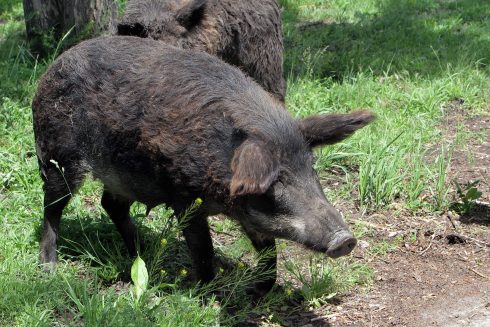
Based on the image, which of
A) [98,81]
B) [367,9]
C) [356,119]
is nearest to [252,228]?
[356,119]

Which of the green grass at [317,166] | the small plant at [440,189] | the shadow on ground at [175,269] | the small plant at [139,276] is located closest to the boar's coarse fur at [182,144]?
the shadow on ground at [175,269]

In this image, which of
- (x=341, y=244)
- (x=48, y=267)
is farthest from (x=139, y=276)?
(x=341, y=244)

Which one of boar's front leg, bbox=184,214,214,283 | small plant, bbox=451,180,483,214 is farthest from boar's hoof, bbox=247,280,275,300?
small plant, bbox=451,180,483,214

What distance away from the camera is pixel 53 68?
526cm

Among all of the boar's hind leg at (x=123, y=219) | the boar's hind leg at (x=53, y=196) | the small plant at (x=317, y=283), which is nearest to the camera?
the small plant at (x=317, y=283)

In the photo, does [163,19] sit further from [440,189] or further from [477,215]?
[477,215]

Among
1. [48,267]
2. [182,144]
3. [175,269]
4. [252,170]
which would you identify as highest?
[252,170]

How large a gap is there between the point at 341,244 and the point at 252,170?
633 mm

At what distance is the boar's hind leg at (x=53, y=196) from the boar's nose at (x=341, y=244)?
6.04 feet

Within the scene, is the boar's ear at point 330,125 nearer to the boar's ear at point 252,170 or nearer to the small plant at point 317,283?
the boar's ear at point 252,170

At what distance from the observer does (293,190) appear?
4500 millimetres

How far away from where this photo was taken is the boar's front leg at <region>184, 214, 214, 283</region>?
190 inches

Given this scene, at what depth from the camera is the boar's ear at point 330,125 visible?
15.5ft

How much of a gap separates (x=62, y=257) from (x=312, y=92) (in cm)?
355
